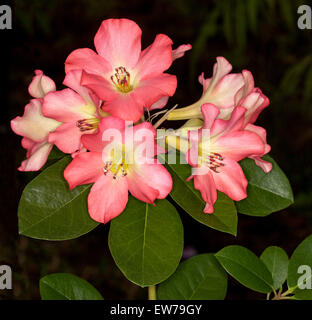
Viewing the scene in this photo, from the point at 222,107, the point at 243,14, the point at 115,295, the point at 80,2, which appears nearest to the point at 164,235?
the point at 222,107

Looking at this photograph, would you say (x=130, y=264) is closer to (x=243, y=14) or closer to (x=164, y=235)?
(x=164, y=235)

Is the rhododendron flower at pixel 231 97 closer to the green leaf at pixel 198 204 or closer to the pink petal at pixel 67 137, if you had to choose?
the green leaf at pixel 198 204

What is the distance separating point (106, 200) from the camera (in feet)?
2.72

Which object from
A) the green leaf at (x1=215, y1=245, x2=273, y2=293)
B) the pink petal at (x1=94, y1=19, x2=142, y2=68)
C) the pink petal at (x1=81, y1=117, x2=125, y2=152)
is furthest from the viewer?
the green leaf at (x1=215, y1=245, x2=273, y2=293)

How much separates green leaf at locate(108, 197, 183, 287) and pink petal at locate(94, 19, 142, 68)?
0.94ft

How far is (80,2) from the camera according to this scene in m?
4.24

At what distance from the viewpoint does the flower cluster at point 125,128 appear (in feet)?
2.62

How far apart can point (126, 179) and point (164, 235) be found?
14 centimetres

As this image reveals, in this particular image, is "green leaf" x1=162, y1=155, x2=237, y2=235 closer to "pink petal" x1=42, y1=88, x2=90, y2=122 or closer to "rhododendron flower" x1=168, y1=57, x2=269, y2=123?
"rhododendron flower" x1=168, y1=57, x2=269, y2=123

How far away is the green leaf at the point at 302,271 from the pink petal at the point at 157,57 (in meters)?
0.48

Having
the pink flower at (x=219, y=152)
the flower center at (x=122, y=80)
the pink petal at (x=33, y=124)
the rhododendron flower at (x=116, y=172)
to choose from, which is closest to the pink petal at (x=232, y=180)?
the pink flower at (x=219, y=152)

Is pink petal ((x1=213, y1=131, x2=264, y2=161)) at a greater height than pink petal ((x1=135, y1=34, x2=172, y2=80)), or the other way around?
pink petal ((x1=135, y1=34, x2=172, y2=80))

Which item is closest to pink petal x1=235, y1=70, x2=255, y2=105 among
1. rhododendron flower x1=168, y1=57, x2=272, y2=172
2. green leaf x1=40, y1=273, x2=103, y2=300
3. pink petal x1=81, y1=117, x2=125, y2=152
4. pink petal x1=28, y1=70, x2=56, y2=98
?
rhododendron flower x1=168, y1=57, x2=272, y2=172

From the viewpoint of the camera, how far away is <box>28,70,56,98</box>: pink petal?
0.90m
